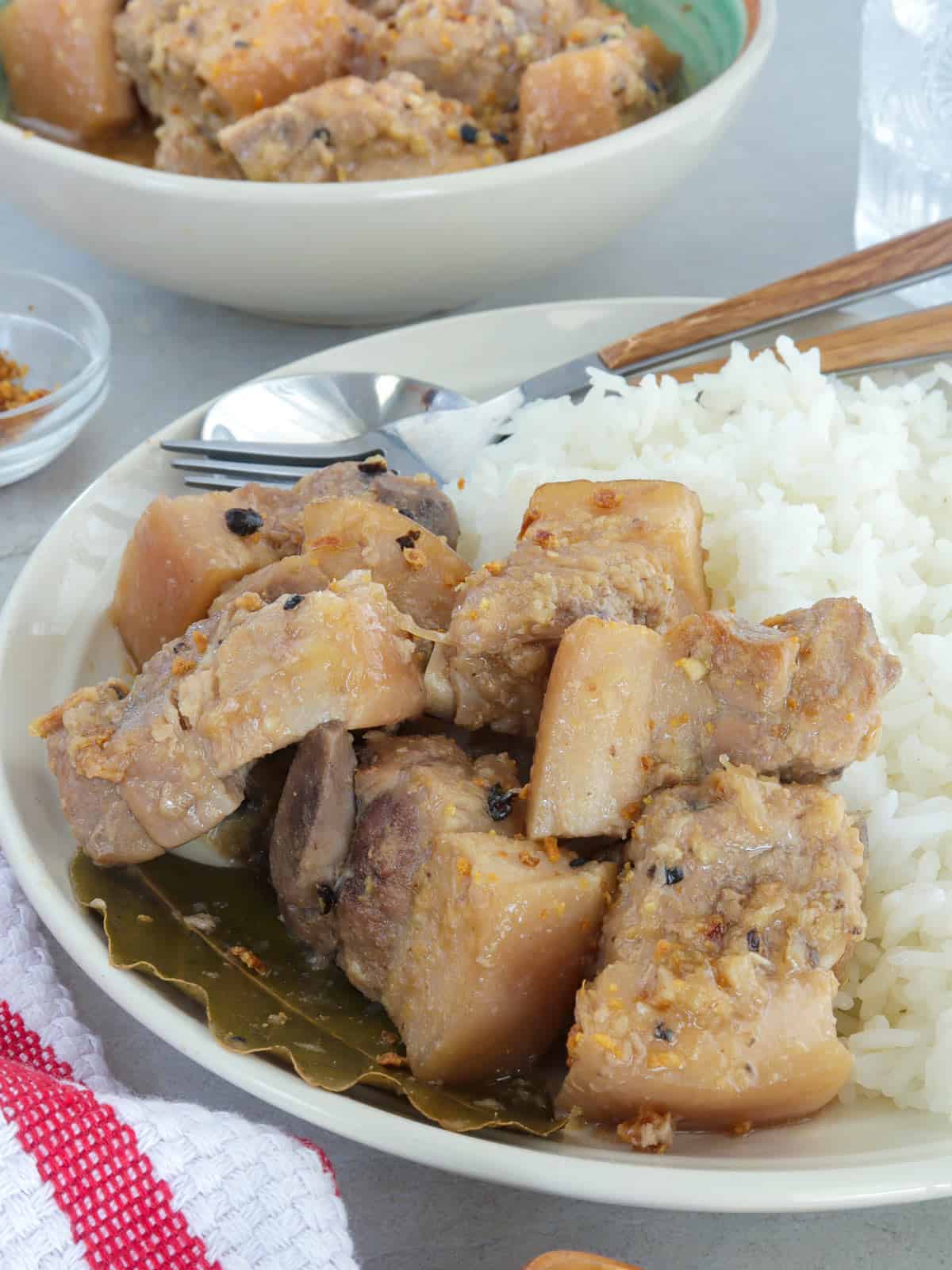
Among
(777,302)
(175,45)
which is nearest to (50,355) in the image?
(175,45)

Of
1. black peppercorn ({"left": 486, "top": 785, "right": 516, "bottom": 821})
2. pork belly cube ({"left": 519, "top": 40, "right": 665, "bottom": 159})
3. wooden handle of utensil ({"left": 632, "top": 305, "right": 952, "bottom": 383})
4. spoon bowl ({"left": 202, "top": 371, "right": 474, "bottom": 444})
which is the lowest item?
black peppercorn ({"left": 486, "top": 785, "right": 516, "bottom": 821})

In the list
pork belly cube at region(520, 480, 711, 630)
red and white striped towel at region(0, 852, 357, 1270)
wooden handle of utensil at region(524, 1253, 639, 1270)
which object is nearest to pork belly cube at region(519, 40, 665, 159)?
pork belly cube at region(520, 480, 711, 630)

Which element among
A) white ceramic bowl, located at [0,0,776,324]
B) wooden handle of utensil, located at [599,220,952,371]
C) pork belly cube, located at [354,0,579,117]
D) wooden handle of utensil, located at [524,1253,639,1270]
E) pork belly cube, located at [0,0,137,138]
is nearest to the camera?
wooden handle of utensil, located at [524,1253,639,1270]

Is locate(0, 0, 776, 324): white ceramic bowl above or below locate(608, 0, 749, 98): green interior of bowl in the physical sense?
below

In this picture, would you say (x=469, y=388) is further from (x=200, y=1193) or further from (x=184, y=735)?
(x=200, y=1193)

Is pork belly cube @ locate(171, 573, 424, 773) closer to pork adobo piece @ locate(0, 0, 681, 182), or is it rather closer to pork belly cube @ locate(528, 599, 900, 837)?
pork belly cube @ locate(528, 599, 900, 837)

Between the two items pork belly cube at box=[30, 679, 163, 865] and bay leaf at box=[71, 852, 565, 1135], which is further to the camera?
pork belly cube at box=[30, 679, 163, 865]

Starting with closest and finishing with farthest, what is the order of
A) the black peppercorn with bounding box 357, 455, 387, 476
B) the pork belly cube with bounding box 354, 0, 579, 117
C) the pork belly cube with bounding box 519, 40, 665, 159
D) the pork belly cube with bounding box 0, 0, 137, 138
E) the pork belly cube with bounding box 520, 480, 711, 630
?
the pork belly cube with bounding box 520, 480, 711, 630, the black peppercorn with bounding box 357, 455, 387, 476, the pork belly cube with bounding box 519, 40, 665, 159, the pork belly cube with bounding box 354, 0, 579, 117, the pork belly cube with bounding box 0, 0, 137, 138

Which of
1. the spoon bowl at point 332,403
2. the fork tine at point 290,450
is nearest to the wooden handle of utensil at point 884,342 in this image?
the spoon bowl at point 332,403
